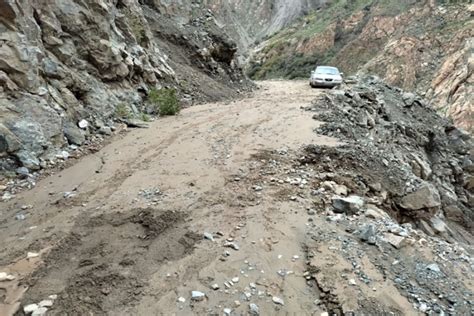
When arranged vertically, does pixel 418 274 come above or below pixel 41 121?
below

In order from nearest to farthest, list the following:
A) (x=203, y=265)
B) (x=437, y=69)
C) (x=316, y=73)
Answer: (x=203, y=265) < (x=316, y=73) < (x=437, y=69)

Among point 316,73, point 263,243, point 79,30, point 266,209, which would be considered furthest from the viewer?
point 316,73

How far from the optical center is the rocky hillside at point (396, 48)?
23.7m

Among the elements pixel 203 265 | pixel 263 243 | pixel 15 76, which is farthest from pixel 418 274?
pixel 15 76

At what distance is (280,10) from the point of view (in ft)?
195

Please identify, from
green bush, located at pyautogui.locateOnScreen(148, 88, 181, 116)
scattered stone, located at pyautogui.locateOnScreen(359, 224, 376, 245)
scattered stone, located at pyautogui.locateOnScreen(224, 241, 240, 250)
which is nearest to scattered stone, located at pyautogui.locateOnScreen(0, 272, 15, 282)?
scattered stone, located at pyautogui.locateOnScreen(224, 241, 240, 250)

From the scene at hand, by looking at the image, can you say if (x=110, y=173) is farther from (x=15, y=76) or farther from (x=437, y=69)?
(x=437, y=69)

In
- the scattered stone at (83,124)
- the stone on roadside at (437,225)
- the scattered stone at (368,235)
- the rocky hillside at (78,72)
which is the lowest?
the stone on roadside at (437,225)

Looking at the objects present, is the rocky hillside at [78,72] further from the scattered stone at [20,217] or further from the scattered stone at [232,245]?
the scattered stone at [232,245]

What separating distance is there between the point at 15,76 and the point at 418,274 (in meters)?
7.00

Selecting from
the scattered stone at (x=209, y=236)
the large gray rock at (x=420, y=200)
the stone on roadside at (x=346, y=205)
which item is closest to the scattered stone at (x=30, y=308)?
the scattered stone at (x=209, y=236)

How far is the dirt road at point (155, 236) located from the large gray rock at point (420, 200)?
1.81 metres

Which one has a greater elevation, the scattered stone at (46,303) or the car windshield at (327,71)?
the car windshield at (327,71)

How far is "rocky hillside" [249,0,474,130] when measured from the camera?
23.7m
